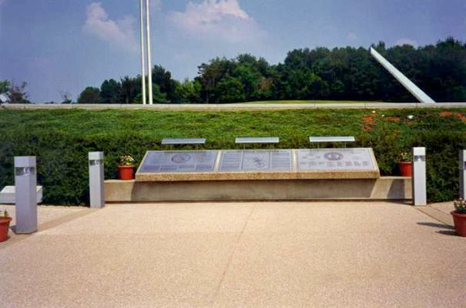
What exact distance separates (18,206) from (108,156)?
4.45m

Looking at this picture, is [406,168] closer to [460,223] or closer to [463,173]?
[463,173]

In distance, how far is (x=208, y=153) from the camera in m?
11.8

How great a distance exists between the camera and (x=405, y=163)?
1111 cm

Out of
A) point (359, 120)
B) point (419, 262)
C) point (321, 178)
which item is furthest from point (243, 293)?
point (359, 120)

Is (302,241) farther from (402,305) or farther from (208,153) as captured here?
(208,153)

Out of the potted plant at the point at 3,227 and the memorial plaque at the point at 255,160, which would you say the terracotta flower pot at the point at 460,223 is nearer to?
the memorial plaque at the point at 255,160

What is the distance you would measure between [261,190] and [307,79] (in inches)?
1785

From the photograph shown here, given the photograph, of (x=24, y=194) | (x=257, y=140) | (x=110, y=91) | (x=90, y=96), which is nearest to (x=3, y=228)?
(x=24, y=194)

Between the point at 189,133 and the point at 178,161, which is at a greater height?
the point at 189,133

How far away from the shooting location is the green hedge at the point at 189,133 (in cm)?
1098

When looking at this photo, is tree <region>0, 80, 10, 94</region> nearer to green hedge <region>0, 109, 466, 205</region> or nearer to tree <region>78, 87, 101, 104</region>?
tree <region>78, 87, 101, 104</region>

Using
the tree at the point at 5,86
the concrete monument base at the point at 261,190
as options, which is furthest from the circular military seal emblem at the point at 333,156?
the tree at the point at 5,86

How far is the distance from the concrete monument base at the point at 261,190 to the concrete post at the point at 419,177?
619 mm

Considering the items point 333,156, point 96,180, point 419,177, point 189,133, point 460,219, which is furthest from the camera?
point 189,133
